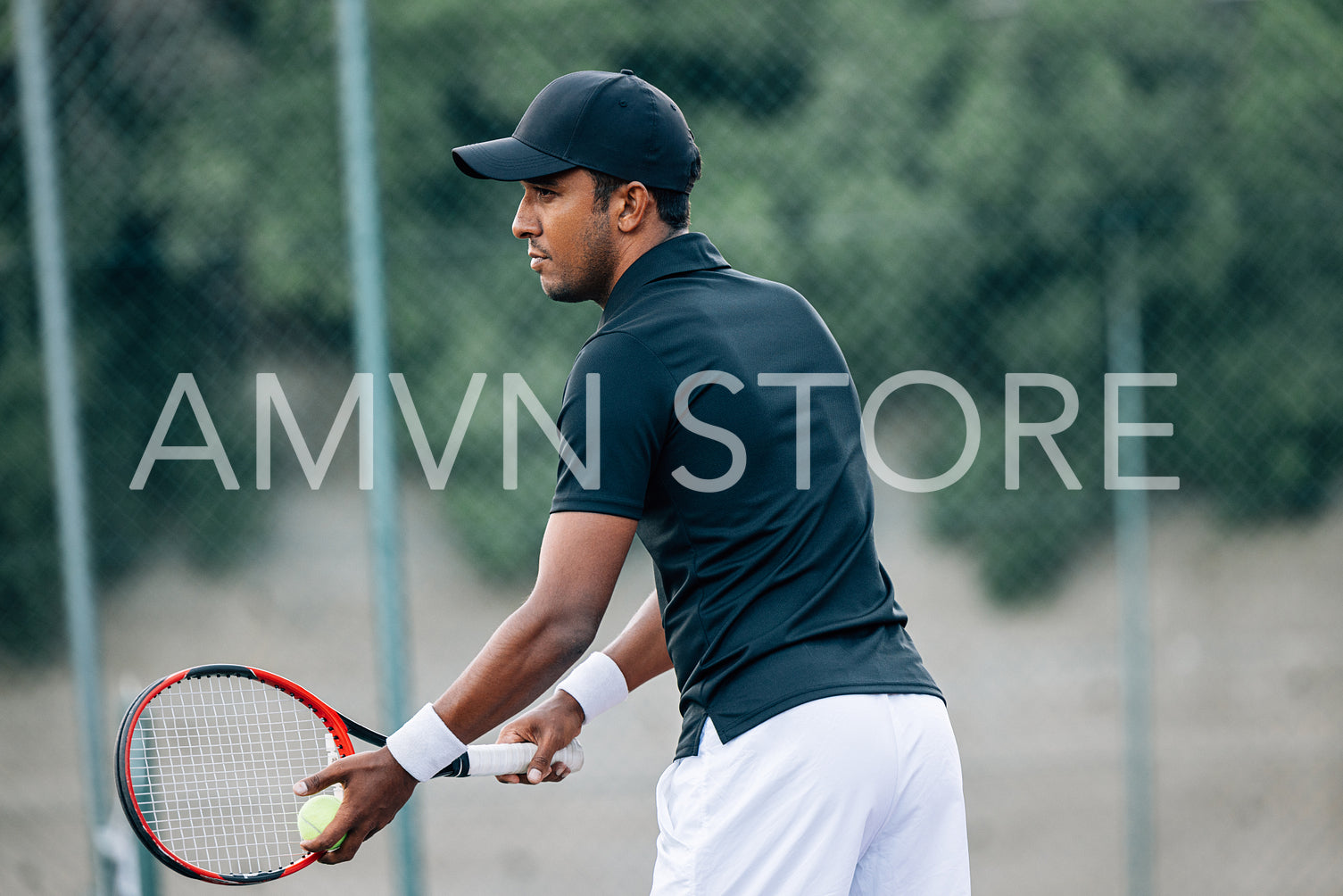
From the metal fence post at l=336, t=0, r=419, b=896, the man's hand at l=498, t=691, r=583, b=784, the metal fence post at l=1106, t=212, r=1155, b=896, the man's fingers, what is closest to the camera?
the man's fingers

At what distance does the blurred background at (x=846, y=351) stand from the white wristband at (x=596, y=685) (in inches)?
100

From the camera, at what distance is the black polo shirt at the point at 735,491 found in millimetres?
1734

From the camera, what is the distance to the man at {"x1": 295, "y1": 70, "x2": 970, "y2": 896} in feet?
5.69

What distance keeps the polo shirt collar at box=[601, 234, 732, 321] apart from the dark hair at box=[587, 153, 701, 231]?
4cm

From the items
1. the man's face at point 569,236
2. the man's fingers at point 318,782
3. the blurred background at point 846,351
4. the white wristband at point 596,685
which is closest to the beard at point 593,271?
the man's face at point 569,236

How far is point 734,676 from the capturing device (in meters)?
1.79

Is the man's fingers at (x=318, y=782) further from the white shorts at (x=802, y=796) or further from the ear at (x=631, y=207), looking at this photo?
the ear at (x=631, y=207)

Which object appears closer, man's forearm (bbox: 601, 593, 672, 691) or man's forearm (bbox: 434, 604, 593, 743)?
man's forearm (bbox: 434, 604, 593, 743)

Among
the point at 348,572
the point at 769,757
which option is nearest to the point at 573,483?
the point at 769,757

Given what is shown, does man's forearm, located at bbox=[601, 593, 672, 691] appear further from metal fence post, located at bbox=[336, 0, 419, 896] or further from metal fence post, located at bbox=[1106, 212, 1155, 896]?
metal fence post, located at bbox=[1106, 212, 1155, 896]

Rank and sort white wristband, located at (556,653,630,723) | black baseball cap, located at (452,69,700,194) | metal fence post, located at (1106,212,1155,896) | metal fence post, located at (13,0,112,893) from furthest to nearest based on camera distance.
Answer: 1. metal fence post, located at (1106,212,1155,896)
2. metal fence post, located at (13,0,112,893)
3. white wristband, located at (556,653,630,723)
4. black baseball cap, located at (452,69,700,194)

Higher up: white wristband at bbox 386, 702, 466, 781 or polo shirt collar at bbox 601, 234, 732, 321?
polo shirt collar at bbox 601, 234, 732, 321

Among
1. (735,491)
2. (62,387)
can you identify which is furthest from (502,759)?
(62,387)

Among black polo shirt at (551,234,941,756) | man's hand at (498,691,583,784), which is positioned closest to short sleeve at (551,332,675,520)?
black polo shirt at (551,234,941,756)
